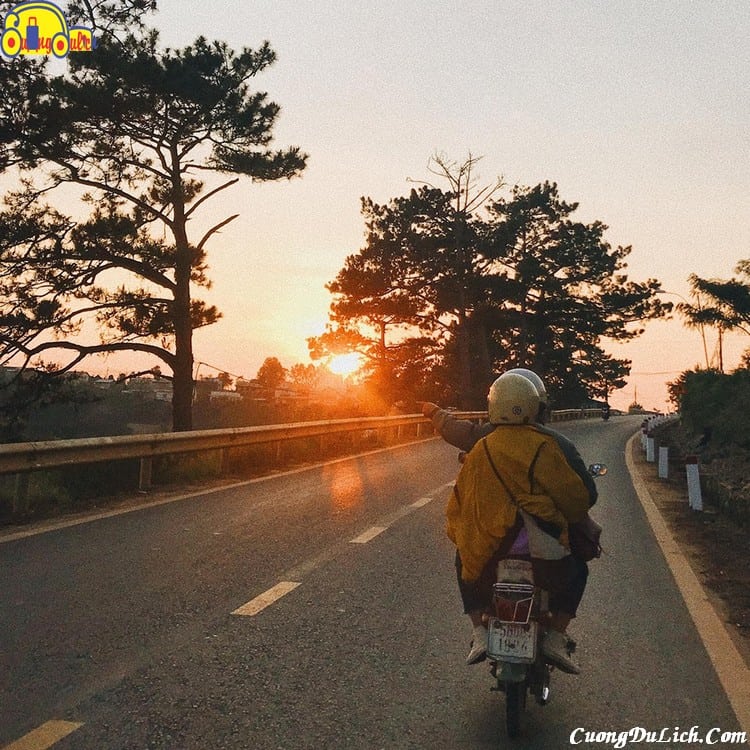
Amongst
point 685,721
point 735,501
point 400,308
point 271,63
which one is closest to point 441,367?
point 400,308

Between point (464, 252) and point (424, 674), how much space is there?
43528 mm

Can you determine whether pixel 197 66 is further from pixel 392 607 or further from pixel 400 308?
pixel 400 308

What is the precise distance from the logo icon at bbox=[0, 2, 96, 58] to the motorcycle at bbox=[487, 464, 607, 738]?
64.2ft

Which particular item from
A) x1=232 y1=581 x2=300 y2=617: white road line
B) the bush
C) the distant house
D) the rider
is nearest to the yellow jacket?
the rider

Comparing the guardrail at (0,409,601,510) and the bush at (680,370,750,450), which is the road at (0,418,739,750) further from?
the bush at (680,370,750,450)

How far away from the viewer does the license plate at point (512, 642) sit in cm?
354

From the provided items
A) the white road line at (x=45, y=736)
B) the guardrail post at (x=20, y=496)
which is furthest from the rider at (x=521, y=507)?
the guardrail post at (x=20, y=496)

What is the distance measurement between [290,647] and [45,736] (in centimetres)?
162

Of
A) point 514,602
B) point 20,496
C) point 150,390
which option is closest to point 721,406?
point 20,496

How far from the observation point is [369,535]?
334 inches

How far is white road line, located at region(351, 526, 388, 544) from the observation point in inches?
321

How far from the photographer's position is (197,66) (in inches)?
820

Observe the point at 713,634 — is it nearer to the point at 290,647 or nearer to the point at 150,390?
the point at 290,647

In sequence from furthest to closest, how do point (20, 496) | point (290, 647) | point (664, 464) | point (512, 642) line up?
point (664, 464)
point (20, 496)
point (290, 647)
point (512, 642)
